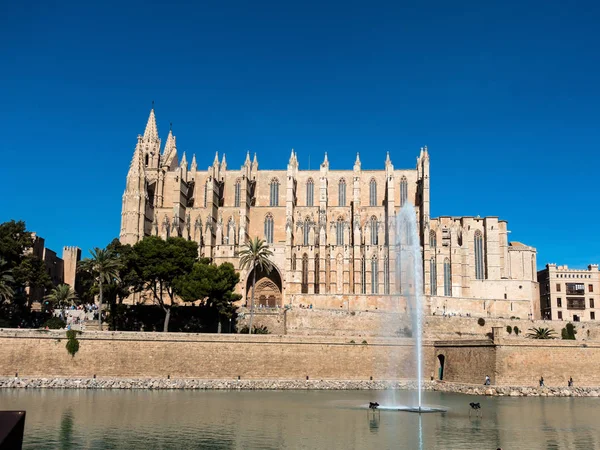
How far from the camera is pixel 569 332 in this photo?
51.8 meters

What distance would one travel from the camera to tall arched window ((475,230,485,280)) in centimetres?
6303

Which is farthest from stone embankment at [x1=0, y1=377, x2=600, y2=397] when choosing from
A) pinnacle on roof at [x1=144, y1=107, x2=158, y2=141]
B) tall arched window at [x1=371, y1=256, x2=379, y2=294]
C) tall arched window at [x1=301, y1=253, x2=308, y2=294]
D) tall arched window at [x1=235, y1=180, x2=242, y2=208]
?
pinnacle on roof at [x1=144, y1=107, x2=158, y2=141]

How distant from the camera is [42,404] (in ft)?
94.8

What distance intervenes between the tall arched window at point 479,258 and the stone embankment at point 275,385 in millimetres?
24345

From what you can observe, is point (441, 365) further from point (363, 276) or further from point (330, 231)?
point (330, 231)

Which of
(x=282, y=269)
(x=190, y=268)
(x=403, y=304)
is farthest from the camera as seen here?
(x=282, y=269)

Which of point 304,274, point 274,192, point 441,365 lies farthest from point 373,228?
point 441,365

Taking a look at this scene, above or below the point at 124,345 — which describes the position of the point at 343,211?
above

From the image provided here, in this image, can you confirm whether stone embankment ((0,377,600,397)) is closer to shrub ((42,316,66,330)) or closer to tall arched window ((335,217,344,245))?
shrub ((42,316,66,330))

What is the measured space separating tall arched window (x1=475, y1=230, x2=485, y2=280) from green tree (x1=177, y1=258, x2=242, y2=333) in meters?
26.1

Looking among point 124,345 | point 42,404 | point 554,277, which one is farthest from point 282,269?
point 42,404

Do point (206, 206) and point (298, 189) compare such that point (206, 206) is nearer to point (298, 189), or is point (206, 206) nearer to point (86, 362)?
point (298, 189)

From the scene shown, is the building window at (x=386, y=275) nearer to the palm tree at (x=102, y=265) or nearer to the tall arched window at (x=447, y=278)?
the tall arched window at (x=447, y=278)

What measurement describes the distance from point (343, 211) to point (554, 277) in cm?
2400
